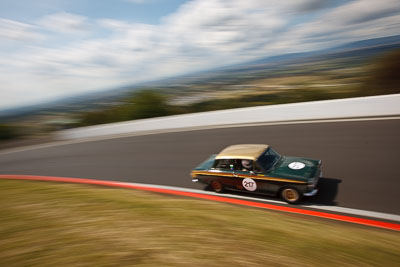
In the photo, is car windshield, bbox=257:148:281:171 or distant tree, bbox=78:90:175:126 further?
distant tree, bbox=78:90:175:126

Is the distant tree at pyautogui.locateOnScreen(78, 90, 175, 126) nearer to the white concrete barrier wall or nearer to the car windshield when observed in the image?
the white concrete barrier wall

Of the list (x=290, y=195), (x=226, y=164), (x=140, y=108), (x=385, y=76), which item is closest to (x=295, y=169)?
(x=290, y=195)

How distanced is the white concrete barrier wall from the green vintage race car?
6.36 meters

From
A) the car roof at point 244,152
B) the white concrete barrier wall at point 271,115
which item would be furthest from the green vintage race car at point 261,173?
the white concrete barrier wall at point 271,115

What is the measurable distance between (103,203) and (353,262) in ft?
15.9

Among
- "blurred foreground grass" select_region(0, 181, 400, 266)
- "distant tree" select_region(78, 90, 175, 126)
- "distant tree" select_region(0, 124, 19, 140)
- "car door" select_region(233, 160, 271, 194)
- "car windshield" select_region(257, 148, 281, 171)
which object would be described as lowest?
"blurred foreground grass" select_region(0, 181, 400, 266)

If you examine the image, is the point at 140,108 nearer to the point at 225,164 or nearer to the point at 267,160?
the point at 225,164

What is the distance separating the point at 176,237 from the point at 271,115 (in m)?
10.0

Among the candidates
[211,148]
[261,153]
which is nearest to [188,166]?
[211,148]

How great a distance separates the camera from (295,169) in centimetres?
599

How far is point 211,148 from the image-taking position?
10469 mm

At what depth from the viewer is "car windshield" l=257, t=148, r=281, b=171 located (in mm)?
6179

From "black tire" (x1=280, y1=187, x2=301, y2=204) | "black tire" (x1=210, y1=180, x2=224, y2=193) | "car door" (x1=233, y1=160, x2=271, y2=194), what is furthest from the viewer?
"black tire" (x1=210, y1=180, x2=224, y2=193)

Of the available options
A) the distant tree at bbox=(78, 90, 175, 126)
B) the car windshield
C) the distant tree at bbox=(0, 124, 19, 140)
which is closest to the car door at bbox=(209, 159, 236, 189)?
the car windshield
